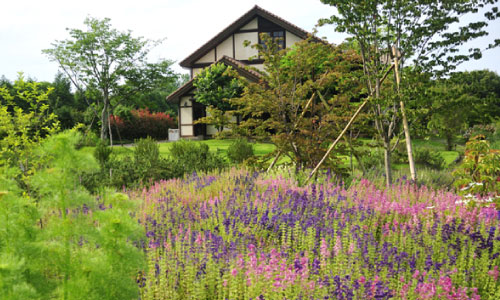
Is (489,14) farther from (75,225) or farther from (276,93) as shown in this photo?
(75,225)

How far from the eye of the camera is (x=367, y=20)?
761 cm

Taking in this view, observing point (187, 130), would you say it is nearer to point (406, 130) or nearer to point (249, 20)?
point (249, 20)

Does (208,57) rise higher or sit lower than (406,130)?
higher

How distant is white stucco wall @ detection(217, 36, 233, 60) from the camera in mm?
26984

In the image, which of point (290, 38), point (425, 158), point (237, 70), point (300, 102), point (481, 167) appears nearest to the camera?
point (481, 167)

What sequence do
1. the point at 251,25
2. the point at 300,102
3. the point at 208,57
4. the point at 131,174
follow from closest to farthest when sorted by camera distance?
the point at 131,174, the point at 300,102, the point at 251,25, the point at 208,57

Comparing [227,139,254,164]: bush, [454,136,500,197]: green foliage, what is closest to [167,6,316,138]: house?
[227,139,254,164]: bush

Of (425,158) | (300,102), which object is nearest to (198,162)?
(300,102)

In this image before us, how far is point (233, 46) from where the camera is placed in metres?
26.9

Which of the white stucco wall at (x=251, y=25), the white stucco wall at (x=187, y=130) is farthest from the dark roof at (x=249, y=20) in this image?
the white stucco wall at (x=187, y=130)

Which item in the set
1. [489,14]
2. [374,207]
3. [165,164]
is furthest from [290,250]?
[489,14]

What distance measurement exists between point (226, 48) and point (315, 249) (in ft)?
81.6

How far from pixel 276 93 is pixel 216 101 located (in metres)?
15.0

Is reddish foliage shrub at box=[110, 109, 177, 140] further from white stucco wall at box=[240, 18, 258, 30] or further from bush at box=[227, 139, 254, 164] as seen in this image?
bush at box=[227, 139, 254, 164]
